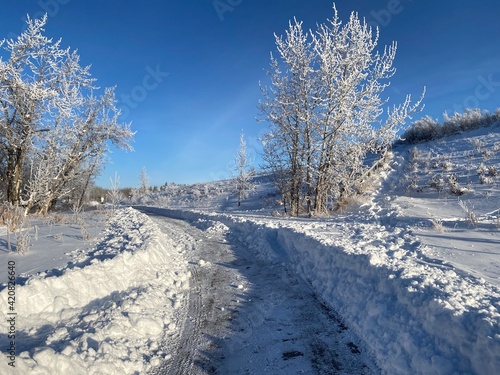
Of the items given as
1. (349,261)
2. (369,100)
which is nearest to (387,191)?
(369,100)

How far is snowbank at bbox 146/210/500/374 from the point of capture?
124 inches

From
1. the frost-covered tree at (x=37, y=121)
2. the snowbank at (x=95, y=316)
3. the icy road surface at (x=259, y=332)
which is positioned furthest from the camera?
the frost-covered tree at (x=37, y=121)

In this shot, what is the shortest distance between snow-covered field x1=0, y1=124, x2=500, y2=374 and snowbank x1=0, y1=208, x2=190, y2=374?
0.05 ft

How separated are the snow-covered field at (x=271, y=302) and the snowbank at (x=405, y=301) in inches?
0.6

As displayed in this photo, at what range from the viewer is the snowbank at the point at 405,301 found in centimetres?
316

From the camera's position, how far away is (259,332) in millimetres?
4477

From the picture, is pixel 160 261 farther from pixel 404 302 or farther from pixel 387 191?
pixel 387 191

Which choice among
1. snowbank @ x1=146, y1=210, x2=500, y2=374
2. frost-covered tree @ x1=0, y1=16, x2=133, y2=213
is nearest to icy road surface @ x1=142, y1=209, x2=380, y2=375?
snowbank @ x1=146, y1=210, x2=500, y2=374

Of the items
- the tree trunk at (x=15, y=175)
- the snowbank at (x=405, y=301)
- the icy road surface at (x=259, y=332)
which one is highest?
Result: the tree trunk at (x=15, y=175)

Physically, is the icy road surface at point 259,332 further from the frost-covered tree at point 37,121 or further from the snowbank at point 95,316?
the frost-covered tree at point 37,121

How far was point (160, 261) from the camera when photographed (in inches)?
300

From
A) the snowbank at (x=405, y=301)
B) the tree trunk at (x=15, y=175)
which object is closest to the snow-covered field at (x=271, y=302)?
the snowbank at (x=405, y=301)

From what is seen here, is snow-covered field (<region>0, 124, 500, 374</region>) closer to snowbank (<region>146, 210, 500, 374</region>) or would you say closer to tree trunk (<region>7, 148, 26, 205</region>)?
snowbank (<region>146, 210, 500, 374</region>)

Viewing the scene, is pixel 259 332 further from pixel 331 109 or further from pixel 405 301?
pixel 331 109
